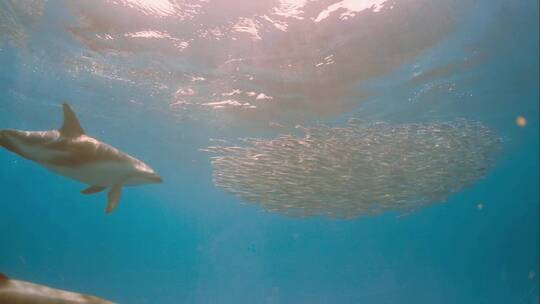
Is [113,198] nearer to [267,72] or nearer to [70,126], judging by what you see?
[70,126]

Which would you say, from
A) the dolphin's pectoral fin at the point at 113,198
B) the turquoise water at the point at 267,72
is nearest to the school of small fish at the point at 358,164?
the turquoise water at the point at 267,72

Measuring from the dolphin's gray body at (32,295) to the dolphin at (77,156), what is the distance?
7.61 ft

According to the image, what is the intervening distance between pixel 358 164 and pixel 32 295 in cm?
1538

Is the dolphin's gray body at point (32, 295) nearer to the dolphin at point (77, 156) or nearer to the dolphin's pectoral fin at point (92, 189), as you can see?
the dolphin at point (77, 156)

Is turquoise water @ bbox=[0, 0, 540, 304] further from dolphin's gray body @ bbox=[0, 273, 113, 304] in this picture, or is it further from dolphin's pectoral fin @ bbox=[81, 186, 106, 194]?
dolphin's gray body @ bbox=[0, 273, 113, 304]

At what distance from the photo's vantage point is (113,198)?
4.87 meters

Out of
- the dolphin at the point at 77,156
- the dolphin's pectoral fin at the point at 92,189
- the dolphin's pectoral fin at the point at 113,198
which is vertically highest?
the dolphin at the point at 77,156

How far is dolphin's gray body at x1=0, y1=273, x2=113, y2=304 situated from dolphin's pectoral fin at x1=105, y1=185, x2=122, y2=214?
2380 mm

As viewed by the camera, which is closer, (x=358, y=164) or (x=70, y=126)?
(x=70, y=126)

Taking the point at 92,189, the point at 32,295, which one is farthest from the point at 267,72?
the point at 32,295

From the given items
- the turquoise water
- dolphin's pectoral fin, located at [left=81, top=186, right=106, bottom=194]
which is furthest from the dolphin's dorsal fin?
the turquoise water

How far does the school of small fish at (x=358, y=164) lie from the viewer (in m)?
16.5

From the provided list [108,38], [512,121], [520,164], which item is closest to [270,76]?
[108,38]

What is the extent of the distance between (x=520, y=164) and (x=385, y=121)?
20277mm
